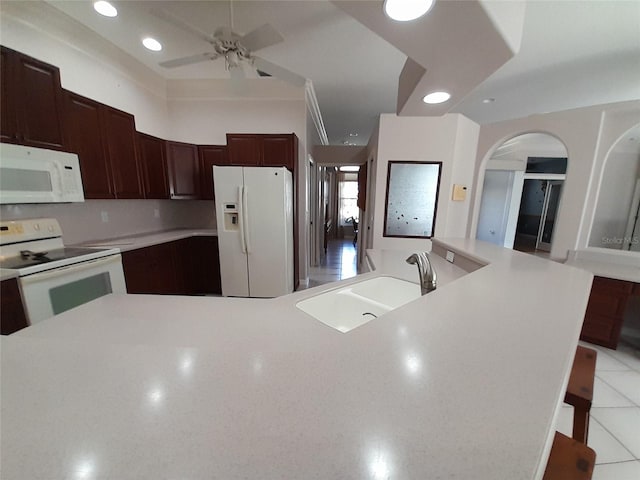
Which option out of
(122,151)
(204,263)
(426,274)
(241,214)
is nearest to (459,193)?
(426,274)

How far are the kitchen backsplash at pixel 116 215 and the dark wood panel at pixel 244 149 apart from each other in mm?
1011

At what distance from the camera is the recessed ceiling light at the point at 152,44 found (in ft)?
7.97

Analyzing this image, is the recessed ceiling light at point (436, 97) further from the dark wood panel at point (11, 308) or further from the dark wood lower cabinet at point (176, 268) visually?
the dark wood lower cabinet at point (176, 268)

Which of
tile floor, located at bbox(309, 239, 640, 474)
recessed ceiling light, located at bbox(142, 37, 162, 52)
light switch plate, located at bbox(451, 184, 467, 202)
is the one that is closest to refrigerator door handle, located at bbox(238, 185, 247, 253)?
recessed ceiling light, located at bbox(142, 37, 162, 52)

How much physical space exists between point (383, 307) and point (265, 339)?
2.79ft

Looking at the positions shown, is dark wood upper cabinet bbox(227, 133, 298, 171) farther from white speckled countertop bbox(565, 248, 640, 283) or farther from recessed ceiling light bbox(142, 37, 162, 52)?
white speckled countertop bbox(565, 248, 640, 283)

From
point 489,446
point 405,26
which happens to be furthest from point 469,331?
point 405,26

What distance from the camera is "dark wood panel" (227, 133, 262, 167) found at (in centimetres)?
321

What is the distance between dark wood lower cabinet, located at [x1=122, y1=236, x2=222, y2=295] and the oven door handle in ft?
0.76

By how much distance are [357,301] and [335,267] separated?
3610mm

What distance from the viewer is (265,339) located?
64 centimetres

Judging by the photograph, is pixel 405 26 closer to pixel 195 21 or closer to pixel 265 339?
pixel 265 339

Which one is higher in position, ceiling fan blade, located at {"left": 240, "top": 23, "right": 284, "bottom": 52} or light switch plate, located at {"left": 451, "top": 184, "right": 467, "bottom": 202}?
ceiling fan blade, located at {"left": 240, "top": 23, "right": 284, "bottom": 52}

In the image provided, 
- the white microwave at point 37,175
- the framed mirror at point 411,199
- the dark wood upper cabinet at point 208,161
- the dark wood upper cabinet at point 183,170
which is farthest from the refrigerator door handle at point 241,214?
the framed mirror at point 411,199
